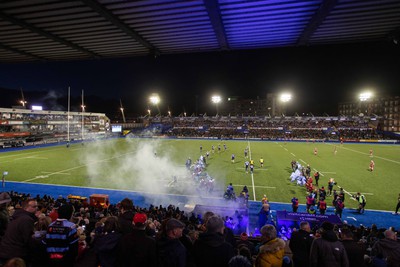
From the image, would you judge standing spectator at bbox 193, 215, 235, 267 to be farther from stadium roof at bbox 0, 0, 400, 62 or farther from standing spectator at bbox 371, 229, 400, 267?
stadium roof at bbox 0, 0, 400, 62

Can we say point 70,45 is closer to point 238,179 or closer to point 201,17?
point 201,17

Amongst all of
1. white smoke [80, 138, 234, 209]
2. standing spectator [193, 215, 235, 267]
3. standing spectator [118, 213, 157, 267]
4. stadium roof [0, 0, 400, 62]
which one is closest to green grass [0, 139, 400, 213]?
white smoke [80, 138, 234, 209]

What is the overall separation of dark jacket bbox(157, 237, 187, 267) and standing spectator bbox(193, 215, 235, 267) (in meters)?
0.19

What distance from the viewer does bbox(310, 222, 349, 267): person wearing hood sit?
145 inches

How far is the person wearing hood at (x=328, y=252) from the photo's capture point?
3674mm

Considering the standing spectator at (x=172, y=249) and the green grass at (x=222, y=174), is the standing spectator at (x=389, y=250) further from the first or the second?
the green grass at (x=222, y=174)

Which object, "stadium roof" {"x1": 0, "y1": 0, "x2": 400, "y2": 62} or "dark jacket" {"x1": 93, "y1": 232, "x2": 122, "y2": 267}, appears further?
"stadium roof" {"x1": 0, "y1": 0, "x2": 400, "y2": 62}

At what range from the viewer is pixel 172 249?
326cm

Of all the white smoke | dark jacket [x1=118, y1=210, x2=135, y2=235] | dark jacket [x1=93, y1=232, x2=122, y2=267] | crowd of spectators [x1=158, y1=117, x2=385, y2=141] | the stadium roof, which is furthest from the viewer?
crowd of spectators [x1=158, y1=117, x2=385, y2=141]

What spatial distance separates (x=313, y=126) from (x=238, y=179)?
65.3 m

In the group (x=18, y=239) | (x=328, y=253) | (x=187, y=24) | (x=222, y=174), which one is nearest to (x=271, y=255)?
(x=328, y=253)

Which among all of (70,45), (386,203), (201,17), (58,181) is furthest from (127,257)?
(58,181)

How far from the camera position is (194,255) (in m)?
3.30

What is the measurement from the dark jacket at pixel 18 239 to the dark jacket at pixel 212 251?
286 centimetres
